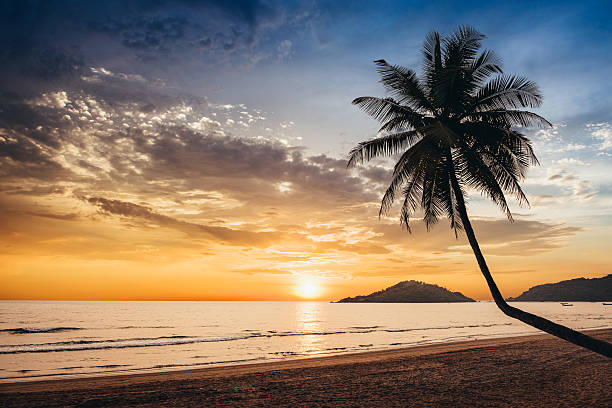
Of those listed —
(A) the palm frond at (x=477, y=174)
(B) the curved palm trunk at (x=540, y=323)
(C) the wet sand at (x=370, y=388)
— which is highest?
(A) the palm frond at (x=477, y=174)

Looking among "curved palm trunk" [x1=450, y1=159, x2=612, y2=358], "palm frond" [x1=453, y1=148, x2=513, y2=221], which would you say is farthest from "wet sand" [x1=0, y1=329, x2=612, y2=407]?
"palm frond" [x1=453, y1=148, x2=513, y2=221]

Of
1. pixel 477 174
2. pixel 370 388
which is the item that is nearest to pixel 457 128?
pixel 477 174

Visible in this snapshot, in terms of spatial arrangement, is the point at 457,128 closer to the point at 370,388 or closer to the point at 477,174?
the point at 477,174

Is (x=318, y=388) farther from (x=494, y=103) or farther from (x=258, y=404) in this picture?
(x=494, y=103)

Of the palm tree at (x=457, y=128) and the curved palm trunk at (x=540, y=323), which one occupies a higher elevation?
the palm tree at (x=457, y=128)

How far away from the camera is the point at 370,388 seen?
1087 centimetres

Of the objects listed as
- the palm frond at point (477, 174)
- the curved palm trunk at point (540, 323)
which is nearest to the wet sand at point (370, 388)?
the curved palm trunk at point (540, 323)

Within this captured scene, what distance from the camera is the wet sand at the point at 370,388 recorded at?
30.9 feet

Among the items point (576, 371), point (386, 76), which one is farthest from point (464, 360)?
point (386, 76)

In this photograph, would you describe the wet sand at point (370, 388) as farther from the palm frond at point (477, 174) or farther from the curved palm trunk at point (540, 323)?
the palm frond at point (477, 174)

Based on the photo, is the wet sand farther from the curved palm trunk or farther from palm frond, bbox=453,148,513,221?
palm frond, bbox=453,148,513,221

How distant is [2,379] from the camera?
15.3 m

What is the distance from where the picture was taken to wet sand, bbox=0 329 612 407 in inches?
371

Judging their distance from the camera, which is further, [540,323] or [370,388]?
[370,388]
